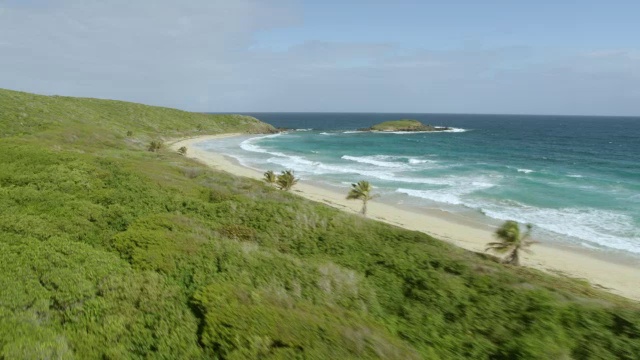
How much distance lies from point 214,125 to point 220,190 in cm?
11556

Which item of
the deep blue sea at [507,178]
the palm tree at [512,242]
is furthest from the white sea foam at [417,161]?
the palm tree at [512,242]

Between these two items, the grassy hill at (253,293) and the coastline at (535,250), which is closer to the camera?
the grassy hill at (253,293)

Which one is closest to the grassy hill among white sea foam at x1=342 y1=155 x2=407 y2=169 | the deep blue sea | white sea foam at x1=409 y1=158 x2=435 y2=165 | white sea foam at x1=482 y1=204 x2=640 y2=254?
white sea foam at x1=482 y1=204 x2=640 y2=254

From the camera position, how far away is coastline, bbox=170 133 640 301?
953 inches

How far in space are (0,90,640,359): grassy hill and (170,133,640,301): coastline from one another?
1138 cm

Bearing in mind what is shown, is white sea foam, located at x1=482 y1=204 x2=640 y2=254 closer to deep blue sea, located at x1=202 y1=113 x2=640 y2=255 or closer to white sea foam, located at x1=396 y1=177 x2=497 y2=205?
deep blue sea, located at x1=202 y1=113 x2=640 y2=255

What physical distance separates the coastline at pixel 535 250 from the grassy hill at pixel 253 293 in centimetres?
1138

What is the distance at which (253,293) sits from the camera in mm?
11180

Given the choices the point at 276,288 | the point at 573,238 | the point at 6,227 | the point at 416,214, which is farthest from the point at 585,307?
the point at 416,214

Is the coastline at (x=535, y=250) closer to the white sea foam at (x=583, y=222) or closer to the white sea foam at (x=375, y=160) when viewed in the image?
the white sea foam at (x=583, y=222)

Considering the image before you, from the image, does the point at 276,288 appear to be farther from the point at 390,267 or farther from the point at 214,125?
the point at 214,125

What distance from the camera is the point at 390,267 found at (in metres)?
14.8

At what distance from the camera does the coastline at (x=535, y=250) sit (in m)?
24.2

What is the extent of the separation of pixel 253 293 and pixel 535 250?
81.4 feet
